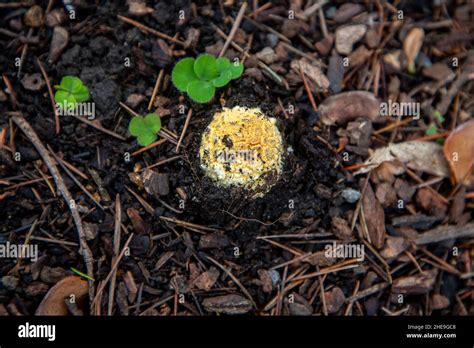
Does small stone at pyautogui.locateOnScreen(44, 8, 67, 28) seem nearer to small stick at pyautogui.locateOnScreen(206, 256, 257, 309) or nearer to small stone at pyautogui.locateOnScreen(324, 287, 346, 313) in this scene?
small stick at pyautogui.locateOnScreen(206, 256, 257, 309)

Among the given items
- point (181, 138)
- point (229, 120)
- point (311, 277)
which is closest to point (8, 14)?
point (181, 138)

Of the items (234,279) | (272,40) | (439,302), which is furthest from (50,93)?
(439,302)

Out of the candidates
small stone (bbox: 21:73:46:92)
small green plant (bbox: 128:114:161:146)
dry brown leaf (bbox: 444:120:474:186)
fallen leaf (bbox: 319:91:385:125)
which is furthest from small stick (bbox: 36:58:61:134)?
dry brown leaf (bbox: 444:120:474:186)

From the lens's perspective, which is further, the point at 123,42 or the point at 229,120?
the point at 123,42

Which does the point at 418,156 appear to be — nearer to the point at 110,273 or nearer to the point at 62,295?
the point at 110,273

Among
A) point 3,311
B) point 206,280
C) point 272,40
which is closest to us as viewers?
point 3,311

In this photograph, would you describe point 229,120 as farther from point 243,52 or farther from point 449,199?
point 449,199
